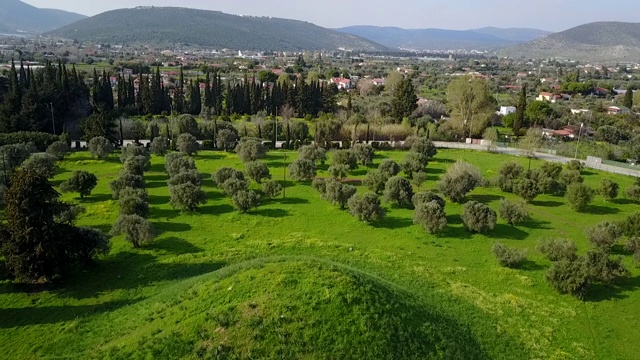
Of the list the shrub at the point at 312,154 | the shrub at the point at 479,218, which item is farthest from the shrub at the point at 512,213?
the shrub at the point at 312,154

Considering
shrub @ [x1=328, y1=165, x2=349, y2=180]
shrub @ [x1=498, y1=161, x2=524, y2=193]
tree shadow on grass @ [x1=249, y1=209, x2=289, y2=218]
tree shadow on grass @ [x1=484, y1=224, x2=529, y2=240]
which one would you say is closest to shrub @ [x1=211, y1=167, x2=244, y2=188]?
tree shadow on grass @ [x1=249, y1=209, x2=289, y2=218]

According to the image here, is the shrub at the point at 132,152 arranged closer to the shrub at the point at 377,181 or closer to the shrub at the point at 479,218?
the shrub at the point at 377,181

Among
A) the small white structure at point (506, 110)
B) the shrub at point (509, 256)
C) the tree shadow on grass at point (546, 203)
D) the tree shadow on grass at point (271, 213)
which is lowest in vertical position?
the tree shadow on grass at point (271, 213)

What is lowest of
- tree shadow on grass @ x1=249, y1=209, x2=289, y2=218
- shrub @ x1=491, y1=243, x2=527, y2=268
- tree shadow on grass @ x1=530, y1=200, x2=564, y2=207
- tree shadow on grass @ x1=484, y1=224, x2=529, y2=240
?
tree shadow on grass @ x1=484, y1=224, x2=529, y2=240

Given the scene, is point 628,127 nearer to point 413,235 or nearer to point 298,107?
point 298,107

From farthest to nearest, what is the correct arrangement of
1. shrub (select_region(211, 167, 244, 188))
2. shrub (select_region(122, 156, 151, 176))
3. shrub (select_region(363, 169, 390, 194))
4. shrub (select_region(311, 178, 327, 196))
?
shrub (select_region(122, 156, 151, 176)), shrub (select_region(363, 169, 390, 194)), shrub (select_region(211, 167, 244, 188)), shrub (select_region(311, 178, 327, 196))

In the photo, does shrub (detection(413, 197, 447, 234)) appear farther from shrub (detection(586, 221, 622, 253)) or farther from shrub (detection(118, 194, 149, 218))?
shrub (detection(118, 194, 149, 218))
